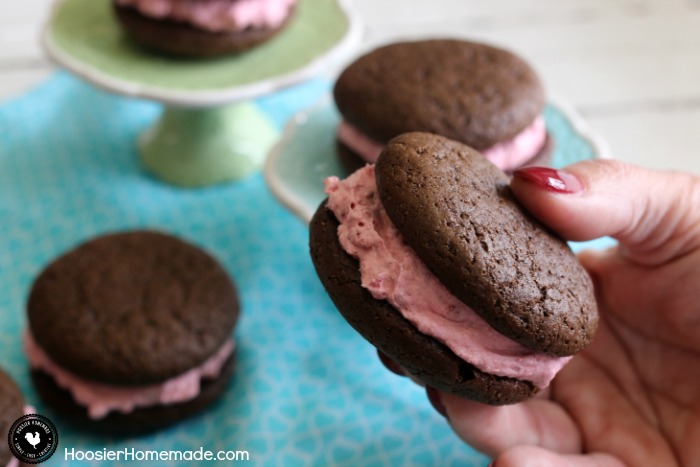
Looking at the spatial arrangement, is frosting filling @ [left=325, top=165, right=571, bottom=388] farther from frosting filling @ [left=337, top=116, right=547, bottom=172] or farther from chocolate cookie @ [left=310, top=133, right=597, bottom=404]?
frosting filling @ [left=337, top=116, right=547, bottom=172]

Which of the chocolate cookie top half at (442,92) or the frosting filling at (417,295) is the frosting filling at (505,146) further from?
the frosting filling at (417,295)

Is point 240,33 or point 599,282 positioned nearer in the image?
point 599,282

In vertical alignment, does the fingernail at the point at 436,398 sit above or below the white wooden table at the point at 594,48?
above

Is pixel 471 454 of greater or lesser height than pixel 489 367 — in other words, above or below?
below

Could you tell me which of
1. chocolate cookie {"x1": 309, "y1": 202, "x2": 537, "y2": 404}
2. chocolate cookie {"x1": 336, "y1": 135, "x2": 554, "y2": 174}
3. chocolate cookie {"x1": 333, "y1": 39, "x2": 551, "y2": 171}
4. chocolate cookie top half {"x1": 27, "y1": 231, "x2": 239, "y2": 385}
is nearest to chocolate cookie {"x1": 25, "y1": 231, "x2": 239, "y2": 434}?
chocolate cookie top half {"x1": 27, "y1": 231, "x2": 239, "y2": 385}

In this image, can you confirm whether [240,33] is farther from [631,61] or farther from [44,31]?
[631,61]

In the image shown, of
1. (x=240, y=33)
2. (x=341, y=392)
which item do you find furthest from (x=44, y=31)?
(x=341, y=392)

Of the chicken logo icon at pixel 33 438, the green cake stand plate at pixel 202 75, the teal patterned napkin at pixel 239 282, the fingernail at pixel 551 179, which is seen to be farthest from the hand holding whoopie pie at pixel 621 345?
the green cake stand plate at pixel 202 75
